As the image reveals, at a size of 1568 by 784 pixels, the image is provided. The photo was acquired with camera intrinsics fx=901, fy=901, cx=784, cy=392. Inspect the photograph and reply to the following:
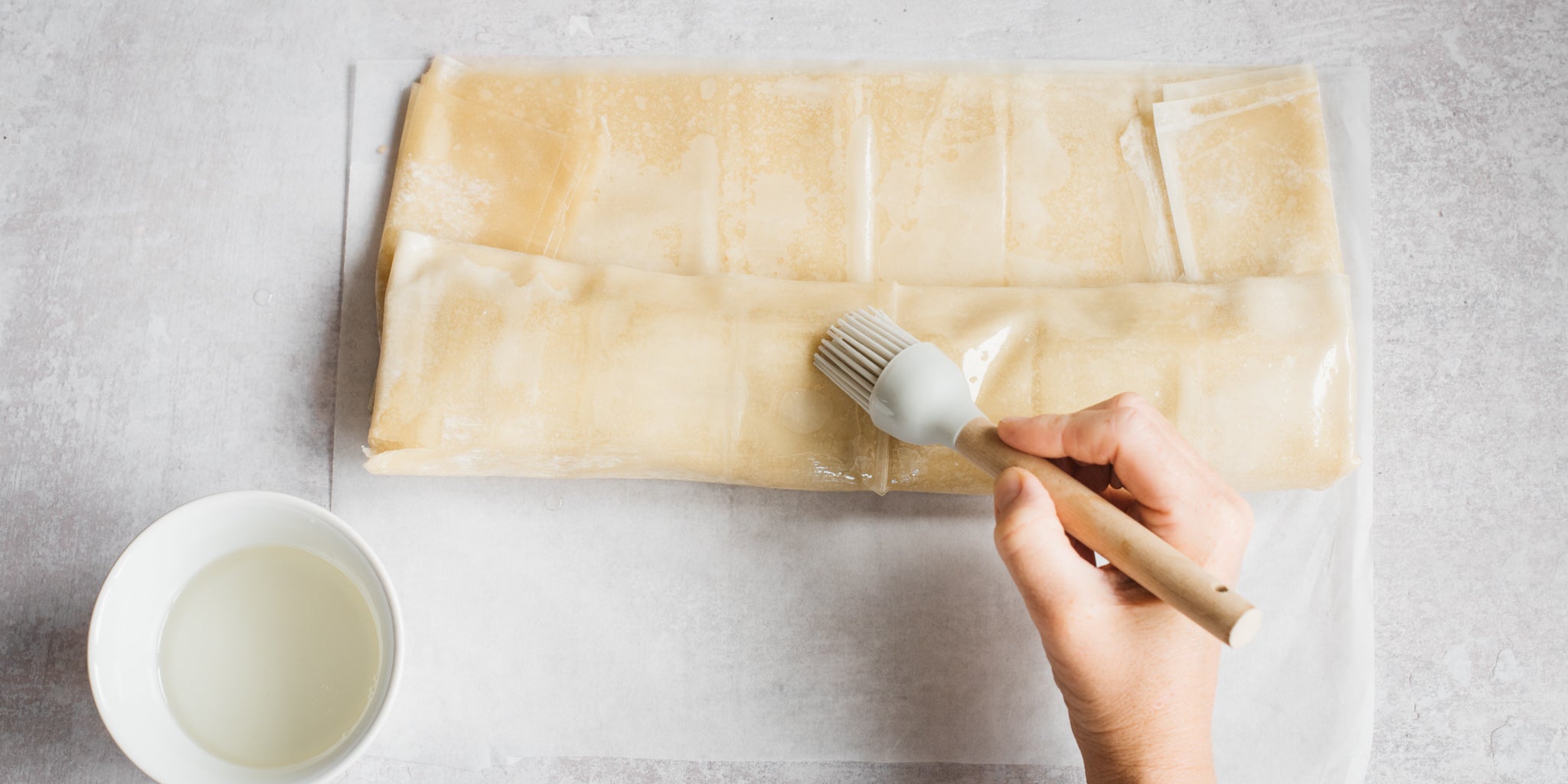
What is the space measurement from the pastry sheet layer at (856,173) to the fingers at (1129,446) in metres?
0.38

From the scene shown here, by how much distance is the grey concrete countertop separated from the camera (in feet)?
4.44

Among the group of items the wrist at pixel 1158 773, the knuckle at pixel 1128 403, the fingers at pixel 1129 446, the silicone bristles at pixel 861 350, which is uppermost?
the silicone bristles at pixel 861 350

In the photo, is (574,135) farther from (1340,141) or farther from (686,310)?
(1340,141)

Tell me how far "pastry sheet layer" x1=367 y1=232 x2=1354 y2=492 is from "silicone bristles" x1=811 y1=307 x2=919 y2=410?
35 millimetres

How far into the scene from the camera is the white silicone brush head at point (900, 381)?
1.08 meters

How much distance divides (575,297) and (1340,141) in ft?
3.89

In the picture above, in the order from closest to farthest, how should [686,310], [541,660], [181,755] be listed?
[181,755]
[686,310]
[541,660]

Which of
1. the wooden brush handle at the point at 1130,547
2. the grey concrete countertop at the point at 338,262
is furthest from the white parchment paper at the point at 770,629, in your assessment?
the wooden brush handle at the point at 1130,547

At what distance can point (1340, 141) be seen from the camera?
1.39 m

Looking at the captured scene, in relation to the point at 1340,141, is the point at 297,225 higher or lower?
lower

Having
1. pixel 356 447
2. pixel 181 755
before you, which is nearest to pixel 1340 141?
pixel 356 447

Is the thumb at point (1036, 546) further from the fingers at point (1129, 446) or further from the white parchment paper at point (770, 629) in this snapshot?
the white parchment paper at point (770, 629)

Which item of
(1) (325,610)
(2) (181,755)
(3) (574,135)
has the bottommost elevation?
(2) (181,755)

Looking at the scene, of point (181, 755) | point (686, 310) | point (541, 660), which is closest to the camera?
point (181, 755)
